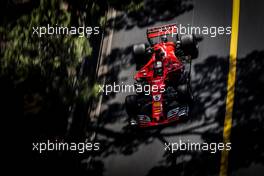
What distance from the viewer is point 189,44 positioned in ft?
31.8

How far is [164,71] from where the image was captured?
9430 mm

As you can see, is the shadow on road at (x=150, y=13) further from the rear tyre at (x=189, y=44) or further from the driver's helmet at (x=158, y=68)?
the driver's helmet at (x=158, y=68)

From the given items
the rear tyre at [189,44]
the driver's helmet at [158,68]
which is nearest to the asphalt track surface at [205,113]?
the rear tyre at [189,44]

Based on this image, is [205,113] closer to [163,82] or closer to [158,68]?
[163,82]

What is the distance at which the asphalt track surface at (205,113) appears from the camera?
8.60m

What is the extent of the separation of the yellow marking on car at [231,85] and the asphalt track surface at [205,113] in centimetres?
10

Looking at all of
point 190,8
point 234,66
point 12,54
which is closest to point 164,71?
point 234,66

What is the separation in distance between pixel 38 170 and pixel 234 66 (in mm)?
6135

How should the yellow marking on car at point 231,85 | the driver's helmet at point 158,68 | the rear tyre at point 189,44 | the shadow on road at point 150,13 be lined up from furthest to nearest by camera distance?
the shadow on road at point 150,13, the rear tyre at point 189,44, the driver's helmet at point 158,68, the yellow marking on car at point 231,85

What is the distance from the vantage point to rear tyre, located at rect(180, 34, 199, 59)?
382 inches

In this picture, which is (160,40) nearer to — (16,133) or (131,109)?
(131,109)

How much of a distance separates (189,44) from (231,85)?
1706 mm

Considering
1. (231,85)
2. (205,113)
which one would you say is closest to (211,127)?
(205,113)

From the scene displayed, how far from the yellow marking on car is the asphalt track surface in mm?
100
